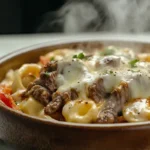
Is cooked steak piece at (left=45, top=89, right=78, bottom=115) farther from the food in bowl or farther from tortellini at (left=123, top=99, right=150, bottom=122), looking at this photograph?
tortellini at (left=123, top=99, right=150, bottom=122)

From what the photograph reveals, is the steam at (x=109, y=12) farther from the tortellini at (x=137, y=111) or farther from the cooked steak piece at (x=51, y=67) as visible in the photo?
the tortellini at (x=137, y=111)

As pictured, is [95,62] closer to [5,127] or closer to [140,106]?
[140,106]

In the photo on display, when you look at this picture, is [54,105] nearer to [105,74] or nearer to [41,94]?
[41,94]

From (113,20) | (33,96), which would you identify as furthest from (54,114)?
(113,20)

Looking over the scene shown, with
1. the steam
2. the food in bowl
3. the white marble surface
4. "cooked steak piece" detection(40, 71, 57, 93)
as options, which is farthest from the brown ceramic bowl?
the white marble surface

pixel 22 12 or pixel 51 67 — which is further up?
pixel 51 67

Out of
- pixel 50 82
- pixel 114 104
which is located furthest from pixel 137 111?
pixel 50 82
